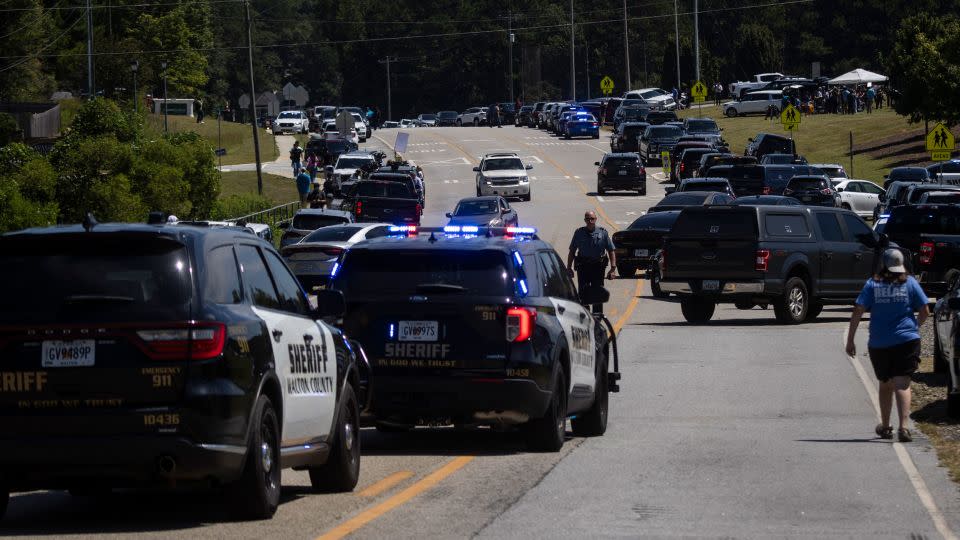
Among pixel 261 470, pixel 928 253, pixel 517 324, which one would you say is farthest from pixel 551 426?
pixel 928 253

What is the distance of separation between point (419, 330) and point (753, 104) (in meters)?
89.4

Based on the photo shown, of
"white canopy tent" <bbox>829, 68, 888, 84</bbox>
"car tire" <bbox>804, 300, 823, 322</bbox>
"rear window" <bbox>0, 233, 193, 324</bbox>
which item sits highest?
"white canopy tent" <bbox>829, 68, 888, 84</bbox>

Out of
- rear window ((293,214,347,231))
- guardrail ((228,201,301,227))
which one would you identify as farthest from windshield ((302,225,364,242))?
guardrail ((228,201,301,227))

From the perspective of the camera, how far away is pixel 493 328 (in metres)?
13.1

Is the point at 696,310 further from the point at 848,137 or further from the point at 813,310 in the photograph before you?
the point at 848,137

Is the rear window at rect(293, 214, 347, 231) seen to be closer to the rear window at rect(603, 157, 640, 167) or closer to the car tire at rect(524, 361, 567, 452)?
the rear window at rect(603, 157, 640, 167)

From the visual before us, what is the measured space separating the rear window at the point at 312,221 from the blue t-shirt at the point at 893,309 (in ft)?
90.1

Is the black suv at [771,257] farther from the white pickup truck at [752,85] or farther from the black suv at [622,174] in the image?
the white pickup truck at [752,85]

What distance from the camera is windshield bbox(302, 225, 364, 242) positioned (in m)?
37.0

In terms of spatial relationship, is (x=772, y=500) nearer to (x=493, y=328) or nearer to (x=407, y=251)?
(x=493, y=328)

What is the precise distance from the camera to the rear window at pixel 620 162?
6600cm

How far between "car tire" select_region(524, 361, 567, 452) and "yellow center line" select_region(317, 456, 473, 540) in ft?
1.80

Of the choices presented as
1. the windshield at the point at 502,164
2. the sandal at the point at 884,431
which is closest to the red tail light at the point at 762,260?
the sandal at the point at 884,431

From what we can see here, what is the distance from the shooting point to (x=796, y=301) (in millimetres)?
28766
